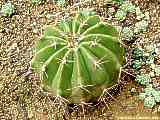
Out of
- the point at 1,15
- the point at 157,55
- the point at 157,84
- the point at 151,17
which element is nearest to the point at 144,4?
the point at 151,17

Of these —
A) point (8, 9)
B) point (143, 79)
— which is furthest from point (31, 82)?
point (143, 79)

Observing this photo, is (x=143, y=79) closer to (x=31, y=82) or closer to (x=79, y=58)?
(x=79, y=58)

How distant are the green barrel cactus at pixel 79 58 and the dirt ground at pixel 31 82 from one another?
0.88ft

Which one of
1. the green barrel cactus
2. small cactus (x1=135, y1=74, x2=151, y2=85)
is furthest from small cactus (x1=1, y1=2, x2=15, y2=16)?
small cactus (x1=135, y1=74, x2=151, y2=85)

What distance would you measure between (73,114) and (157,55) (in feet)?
2.62

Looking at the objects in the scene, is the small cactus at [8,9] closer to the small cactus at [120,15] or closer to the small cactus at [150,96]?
the small cactus at [120,15]

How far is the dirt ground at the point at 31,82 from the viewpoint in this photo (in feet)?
11.2

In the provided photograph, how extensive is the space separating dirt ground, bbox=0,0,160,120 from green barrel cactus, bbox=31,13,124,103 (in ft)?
0.88

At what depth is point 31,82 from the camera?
3.56m

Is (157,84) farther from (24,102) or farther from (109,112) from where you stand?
(24,102)

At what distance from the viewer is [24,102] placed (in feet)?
11.5

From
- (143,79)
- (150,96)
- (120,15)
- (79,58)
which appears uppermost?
(120,15)

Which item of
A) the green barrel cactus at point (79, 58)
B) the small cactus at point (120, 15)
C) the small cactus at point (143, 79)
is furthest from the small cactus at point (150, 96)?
the small cactus at point (120, 15)

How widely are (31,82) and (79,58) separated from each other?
739 millimetres
